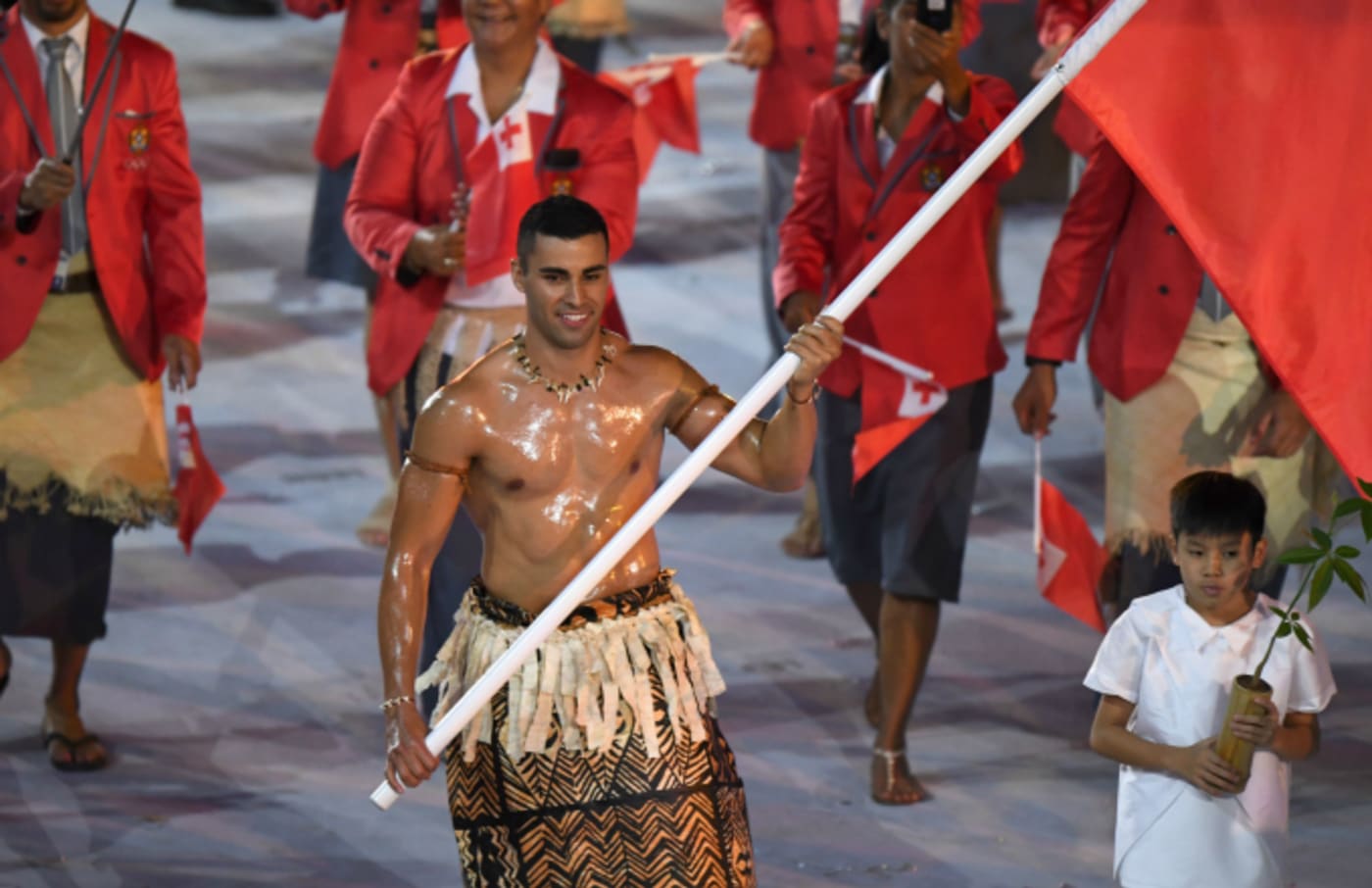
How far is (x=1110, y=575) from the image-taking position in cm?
573

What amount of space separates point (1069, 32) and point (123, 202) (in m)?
3.00

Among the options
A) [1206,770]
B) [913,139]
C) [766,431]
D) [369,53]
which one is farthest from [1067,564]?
[369,53]

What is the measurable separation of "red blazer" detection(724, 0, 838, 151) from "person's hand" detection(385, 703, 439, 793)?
3859mm

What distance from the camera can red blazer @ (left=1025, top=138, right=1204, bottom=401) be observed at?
18.0 ft

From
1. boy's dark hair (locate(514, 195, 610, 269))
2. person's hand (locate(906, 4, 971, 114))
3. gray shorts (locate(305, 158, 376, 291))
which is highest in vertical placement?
person's hand (locate(906, 4, 971, 114))

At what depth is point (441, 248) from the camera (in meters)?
5.71

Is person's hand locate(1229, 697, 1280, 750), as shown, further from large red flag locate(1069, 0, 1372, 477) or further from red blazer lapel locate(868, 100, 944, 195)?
red blazer lapel locate(868, 100, 944, 195)

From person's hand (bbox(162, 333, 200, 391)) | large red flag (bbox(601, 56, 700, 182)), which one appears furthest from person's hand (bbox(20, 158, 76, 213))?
large red flag (bbox(601, 56, 700, 182))

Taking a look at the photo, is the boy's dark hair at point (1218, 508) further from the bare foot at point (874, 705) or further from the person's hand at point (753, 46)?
the person's hand at point (753, 46)

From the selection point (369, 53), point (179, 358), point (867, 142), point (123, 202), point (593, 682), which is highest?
point (867, 142)

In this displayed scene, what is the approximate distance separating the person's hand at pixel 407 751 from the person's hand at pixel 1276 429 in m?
2.35

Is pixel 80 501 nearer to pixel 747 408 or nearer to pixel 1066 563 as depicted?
pixel 1066 563

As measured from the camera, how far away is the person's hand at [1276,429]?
5.46 meters

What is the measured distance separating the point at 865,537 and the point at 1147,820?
5.84ft
